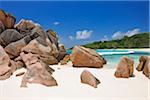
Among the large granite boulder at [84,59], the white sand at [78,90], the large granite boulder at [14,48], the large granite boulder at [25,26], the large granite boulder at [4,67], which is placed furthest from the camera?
the large granite boulder at [25,26]

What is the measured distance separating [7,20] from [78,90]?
480 cm

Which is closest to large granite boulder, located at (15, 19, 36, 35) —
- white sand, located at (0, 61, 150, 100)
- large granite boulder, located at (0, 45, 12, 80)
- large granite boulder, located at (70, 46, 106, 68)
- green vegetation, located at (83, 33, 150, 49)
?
large granite boulder, located at (70, 46, 106, 68)

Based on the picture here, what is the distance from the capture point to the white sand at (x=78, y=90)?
13.1 ft

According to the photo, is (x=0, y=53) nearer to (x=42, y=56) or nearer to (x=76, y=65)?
(x=42, y=56)

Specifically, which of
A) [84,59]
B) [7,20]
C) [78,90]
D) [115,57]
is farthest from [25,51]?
[115,57]

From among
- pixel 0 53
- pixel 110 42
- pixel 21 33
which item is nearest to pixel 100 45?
pixel 110 42

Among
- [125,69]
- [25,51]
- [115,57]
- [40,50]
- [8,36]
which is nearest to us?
[125,69]

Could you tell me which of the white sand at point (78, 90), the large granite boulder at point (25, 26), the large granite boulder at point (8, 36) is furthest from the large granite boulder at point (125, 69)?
the large granite boulder at point (25, 26)

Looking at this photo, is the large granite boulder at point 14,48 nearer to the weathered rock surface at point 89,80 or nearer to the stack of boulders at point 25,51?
the stack of boulders at point 25,51

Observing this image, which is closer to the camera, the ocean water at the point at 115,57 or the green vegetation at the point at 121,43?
the ocean water at the point at 115,57

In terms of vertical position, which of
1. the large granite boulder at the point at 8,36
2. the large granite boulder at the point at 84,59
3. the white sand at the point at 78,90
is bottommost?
the white sand at the point at 78,90

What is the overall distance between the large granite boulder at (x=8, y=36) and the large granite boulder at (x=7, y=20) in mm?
412

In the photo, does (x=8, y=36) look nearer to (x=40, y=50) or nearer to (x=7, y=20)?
(x=7, y=20)

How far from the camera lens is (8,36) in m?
7.68
